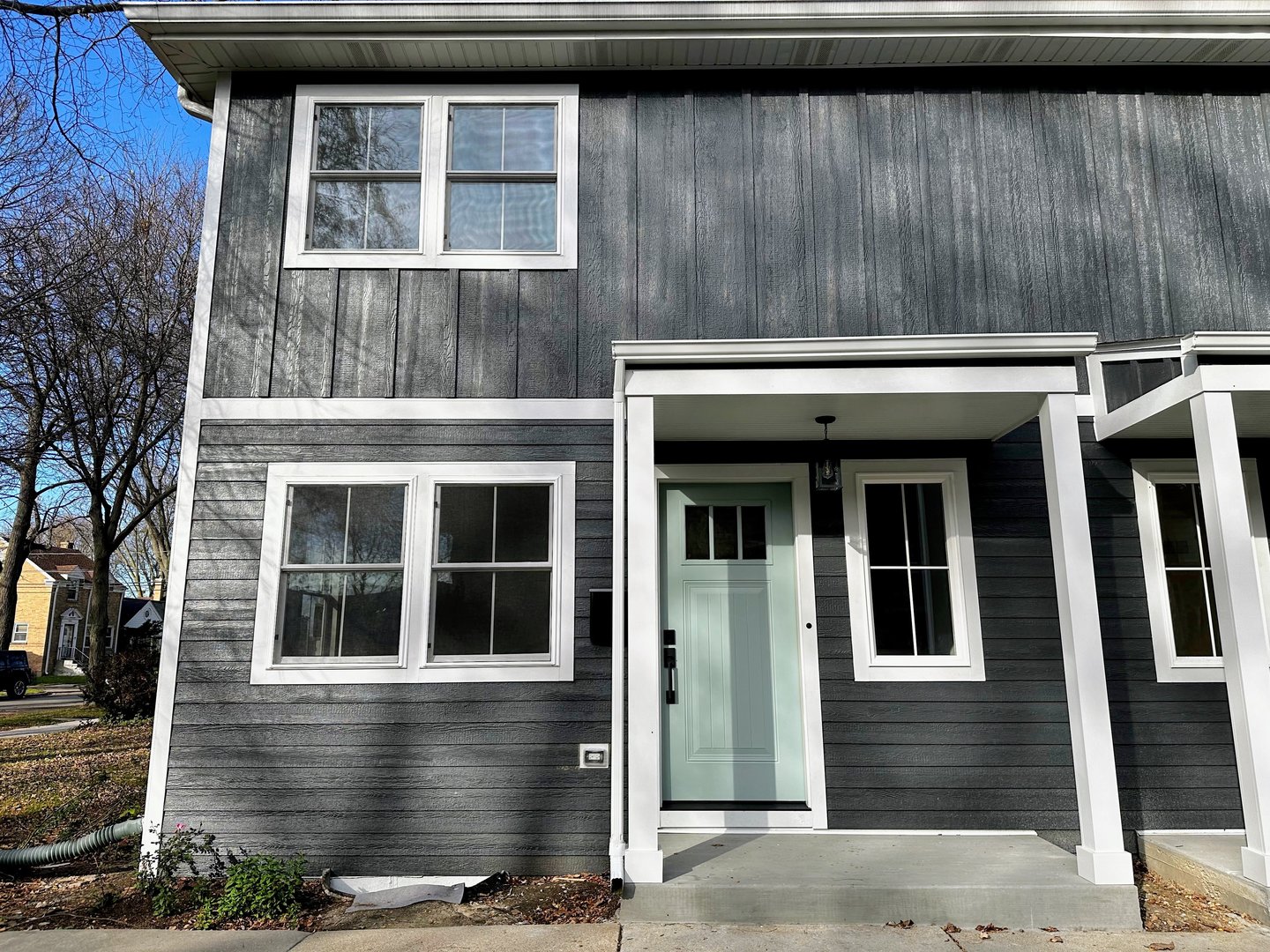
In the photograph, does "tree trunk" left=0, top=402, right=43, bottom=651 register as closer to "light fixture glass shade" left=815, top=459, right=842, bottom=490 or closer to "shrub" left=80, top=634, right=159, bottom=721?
"shrub" left=80, top=634, right=159, bottom=721

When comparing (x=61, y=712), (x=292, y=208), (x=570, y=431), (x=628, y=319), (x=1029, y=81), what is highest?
(x=1029, y=81)

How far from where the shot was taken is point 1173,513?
4.84 metres

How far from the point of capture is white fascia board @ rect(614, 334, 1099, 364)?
3994mm

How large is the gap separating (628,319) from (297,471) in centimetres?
213

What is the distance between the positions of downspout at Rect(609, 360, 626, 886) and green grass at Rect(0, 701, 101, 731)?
9.85 meters

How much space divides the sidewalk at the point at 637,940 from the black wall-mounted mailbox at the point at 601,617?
1.39 meters

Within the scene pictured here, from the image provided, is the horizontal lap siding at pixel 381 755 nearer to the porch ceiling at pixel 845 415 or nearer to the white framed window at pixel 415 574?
the white framed window at pixel 415 574

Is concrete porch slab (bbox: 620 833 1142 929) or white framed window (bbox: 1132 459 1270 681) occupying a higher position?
white framed window (bbox: 1132 459 1270 681)

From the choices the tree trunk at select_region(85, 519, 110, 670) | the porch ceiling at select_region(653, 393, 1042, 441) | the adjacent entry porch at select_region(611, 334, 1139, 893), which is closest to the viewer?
the adjacent entry porch at select_region(611, 334, 1139, 893)

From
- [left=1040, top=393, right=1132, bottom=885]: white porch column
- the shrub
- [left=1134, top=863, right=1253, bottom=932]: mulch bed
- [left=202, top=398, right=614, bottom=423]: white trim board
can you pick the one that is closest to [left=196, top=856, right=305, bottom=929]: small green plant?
[left=202, top=398, right=614, bottom=423]: white trim board

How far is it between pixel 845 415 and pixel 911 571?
1103 millimetres

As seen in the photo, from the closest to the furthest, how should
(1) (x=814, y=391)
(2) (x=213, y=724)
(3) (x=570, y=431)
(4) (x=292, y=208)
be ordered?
(1) (x=814, y=391)
(2) (x=213, y=724)
(3) (x=570, y=431)
(4) (x=292, y=208)

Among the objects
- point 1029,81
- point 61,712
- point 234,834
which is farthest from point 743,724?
point 61,712

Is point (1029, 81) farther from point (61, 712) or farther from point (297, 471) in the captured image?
point (61, 712)
